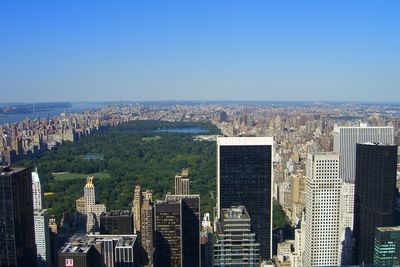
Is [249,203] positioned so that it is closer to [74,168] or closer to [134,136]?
[74,168]

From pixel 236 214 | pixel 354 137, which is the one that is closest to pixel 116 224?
pixel 236 214

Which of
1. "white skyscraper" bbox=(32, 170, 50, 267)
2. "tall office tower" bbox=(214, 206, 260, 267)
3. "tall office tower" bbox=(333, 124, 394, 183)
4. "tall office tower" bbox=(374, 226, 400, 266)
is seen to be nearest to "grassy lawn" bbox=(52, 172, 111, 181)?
"white skyscraper" bbox=(32, 170, 50, 267)

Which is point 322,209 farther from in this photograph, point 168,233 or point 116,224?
point 116,224

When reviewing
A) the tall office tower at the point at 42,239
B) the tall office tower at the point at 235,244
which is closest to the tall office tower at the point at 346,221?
the tall office tower at the point at 235,244

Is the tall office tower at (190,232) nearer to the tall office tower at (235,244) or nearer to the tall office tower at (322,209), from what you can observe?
the tall office tower at (322,209)

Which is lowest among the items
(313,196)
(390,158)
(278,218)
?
(278,218)

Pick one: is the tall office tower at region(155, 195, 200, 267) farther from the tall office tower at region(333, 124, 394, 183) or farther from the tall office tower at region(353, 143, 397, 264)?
the tall office tower at region(333, 124, 394, 183)

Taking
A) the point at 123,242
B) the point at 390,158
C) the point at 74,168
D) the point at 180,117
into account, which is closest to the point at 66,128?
the point at 74,168
